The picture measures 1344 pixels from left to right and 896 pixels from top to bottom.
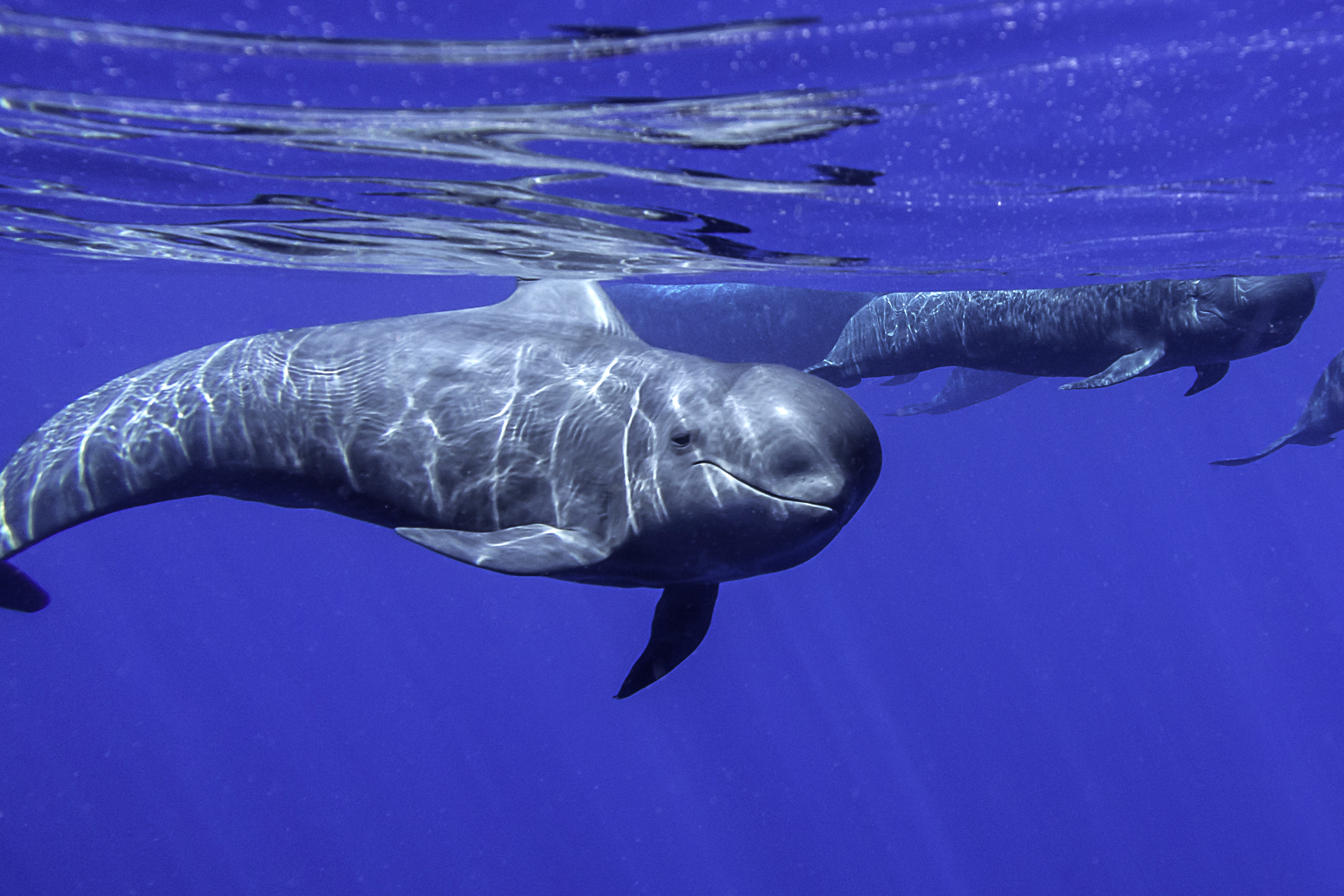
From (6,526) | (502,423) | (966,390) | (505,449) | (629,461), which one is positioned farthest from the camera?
(966,390)

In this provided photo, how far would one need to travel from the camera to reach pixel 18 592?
228 inches

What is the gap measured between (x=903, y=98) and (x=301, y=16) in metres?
4.10

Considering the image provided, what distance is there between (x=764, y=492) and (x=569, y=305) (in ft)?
11.2

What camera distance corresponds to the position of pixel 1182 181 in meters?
8.40

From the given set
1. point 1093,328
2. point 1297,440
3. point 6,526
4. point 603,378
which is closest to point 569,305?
point 603,378

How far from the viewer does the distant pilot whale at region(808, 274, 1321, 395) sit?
7.30m

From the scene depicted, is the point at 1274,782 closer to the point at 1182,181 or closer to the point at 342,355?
the point at 1182,181

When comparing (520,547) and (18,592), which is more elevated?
(520,547)

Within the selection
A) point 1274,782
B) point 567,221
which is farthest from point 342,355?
point 1274,782

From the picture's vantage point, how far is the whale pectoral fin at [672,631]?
15.8 feet

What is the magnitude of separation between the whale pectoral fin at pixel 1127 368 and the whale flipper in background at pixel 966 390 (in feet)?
28.7

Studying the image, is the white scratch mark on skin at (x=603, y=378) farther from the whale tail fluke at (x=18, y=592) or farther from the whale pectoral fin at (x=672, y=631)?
the whale tail fluke at (x=18, y=592)

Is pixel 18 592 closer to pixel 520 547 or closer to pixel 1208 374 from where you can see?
pixel 520 547

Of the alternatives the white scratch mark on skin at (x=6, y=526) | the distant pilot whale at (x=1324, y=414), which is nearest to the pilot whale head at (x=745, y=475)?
the white scratch mark on skin at (x=6, y=526)
